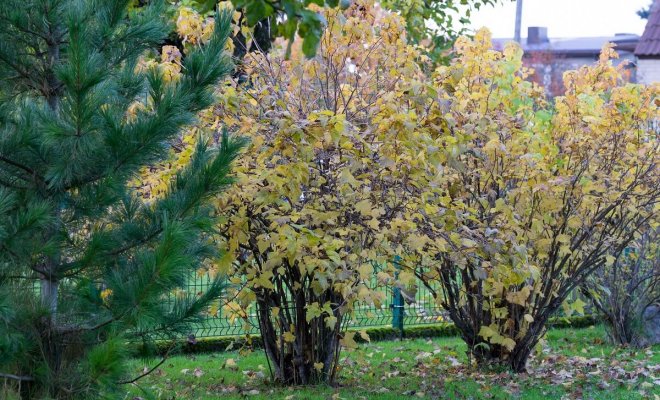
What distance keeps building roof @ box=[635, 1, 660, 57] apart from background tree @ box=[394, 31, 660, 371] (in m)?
16.4

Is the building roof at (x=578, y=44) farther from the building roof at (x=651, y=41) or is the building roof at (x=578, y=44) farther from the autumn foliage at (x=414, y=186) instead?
the autumn foliage at (x=414, y=186)

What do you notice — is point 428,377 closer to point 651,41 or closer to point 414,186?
point 414,186

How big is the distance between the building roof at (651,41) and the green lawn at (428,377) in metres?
15.0

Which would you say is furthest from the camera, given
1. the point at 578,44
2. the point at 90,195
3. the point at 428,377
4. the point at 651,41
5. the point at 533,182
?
the point at 578,44

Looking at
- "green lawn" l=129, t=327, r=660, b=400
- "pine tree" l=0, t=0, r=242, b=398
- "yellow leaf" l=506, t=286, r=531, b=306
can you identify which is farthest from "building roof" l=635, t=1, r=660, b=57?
"pine tree" l=0, t=0, r=242, b=398

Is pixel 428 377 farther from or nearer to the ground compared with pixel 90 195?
nearer to the ground

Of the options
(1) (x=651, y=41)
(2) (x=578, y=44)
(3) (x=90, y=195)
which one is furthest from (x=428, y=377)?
(2) (x=578, y=44)

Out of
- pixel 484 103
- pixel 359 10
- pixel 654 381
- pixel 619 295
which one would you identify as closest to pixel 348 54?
pixel 359 10

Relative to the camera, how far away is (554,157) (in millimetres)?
8133

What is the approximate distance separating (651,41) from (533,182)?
18.7m

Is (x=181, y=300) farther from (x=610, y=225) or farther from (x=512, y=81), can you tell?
(x=610, y=225)

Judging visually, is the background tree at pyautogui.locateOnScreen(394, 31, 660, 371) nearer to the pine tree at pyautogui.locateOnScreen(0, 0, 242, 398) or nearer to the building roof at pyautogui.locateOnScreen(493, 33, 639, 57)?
the pine tree at pyautogui.locateOnScreen(0, 0, 242, 398)

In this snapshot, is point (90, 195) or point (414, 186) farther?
point (414, 186)

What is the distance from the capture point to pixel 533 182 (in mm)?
7547
